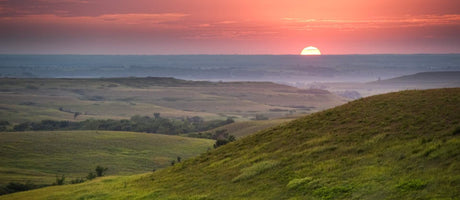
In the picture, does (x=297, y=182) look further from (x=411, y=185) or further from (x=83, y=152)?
(x=83, y=152)

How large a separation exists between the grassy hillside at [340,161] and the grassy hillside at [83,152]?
200 ft

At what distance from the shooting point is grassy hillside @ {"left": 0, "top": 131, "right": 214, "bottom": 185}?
111 m

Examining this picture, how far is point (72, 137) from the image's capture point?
155m

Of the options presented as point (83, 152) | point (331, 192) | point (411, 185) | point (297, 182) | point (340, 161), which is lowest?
point (83, 152)

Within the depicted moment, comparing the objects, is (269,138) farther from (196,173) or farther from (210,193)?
(210,193)

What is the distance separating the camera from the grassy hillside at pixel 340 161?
884 inches

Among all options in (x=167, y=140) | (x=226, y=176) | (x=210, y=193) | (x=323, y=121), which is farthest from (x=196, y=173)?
(x=167, y=140)

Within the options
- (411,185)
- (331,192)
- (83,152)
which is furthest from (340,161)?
(83,152)

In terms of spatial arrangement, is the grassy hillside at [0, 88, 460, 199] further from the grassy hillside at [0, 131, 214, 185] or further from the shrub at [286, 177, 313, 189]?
the grassy hillside at [0, 131, 214, 185]

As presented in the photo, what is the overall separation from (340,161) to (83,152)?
115 m

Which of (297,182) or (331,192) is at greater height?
(297,182)

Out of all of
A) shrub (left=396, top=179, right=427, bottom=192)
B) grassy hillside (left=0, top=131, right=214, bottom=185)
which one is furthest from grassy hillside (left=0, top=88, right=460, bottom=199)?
Result: grassy hillside (left=0, top=131, right=214, bottom=185)

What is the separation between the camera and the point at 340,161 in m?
27.7

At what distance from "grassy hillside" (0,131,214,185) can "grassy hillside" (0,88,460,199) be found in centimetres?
6104
